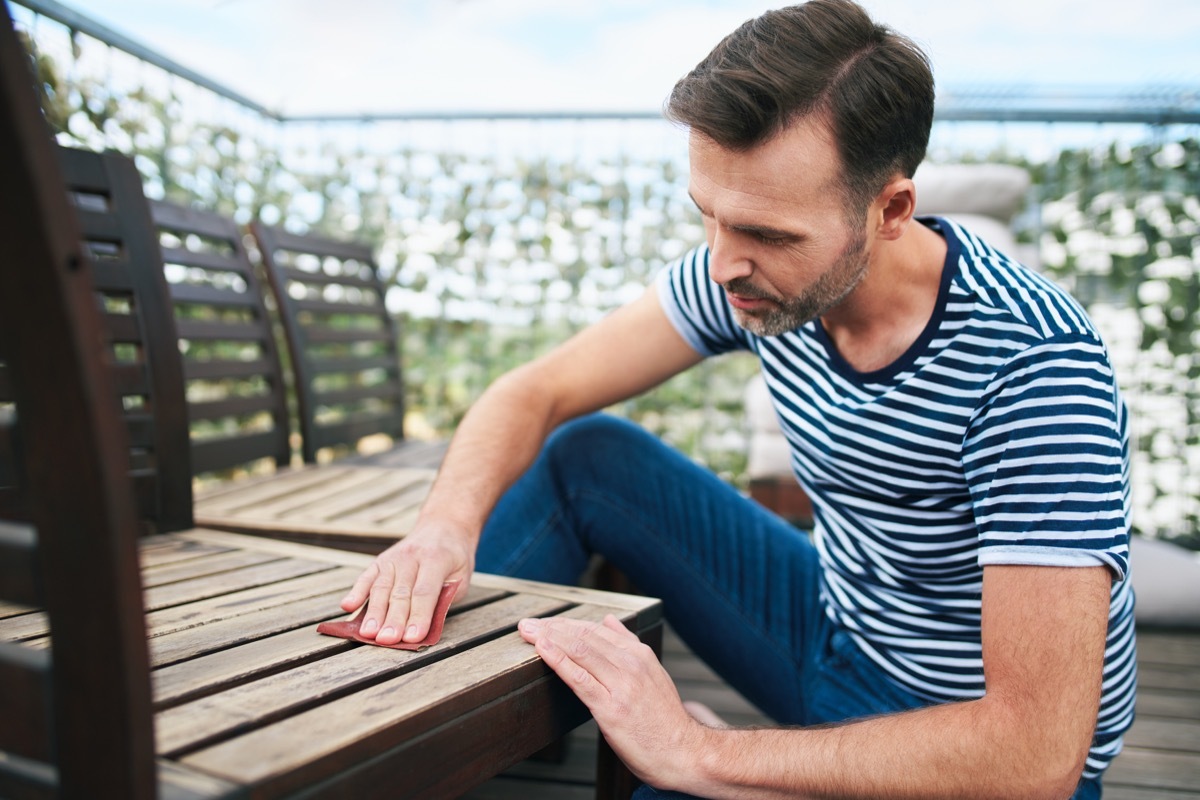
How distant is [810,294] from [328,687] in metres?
0.77

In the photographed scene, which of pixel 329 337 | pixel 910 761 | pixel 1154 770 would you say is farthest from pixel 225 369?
pixel 1154 770

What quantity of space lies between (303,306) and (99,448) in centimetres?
207

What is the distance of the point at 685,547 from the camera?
1.56 metres

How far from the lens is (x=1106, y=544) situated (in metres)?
0.94

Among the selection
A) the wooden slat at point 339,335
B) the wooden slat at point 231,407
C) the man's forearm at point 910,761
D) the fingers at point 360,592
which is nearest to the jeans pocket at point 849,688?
the man's forearm at point 910,761

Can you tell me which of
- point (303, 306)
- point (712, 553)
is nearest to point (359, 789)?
point (712, 553)

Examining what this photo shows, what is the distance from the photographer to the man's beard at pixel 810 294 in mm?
1194

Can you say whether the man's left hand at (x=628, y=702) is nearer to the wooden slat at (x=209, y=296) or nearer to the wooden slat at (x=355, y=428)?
the wooden slat at (x=209, y=296)

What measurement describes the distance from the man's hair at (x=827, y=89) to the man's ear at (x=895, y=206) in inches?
0.7

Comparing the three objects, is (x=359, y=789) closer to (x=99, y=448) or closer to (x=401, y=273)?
(x=99, y=448)

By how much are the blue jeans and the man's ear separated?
57 cm

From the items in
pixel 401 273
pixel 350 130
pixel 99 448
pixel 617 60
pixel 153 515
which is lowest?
pixel 153 515

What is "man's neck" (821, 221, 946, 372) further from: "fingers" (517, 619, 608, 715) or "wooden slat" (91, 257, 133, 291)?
"wooden slat" (91, 257, 133, 291)

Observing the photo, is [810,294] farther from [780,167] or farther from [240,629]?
[240,629]
